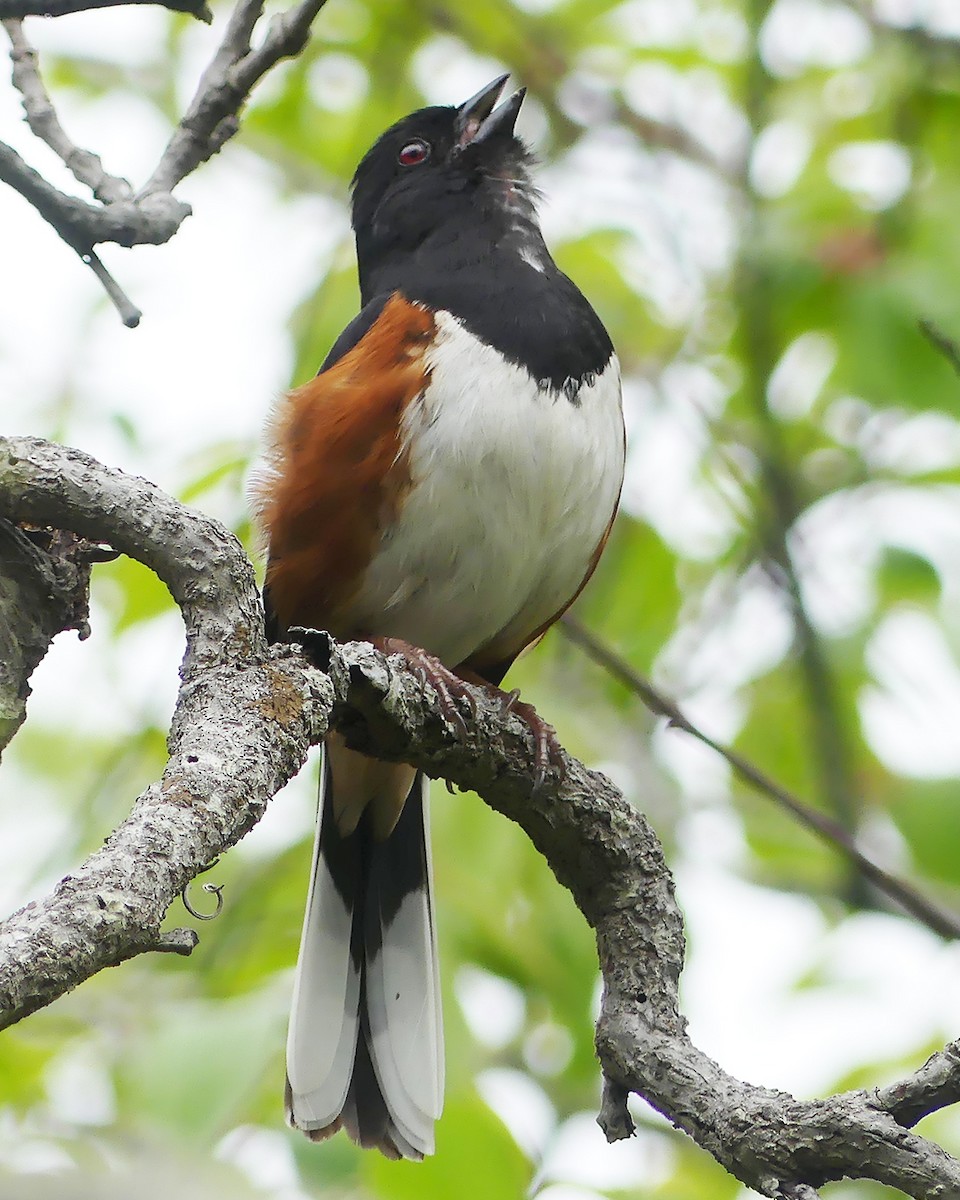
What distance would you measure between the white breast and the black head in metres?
0.64

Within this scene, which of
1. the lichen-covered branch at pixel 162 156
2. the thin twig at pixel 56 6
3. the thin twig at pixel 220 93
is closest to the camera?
the thin twig at pixel 56 6

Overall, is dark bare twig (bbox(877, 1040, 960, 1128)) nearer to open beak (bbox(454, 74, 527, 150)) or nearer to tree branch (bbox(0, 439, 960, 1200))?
tree branch (bbox(0, 439, 960, 1200))

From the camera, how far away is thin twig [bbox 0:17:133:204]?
1950 mm

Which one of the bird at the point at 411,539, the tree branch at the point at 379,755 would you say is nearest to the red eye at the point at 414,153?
the bird at the point at 411,539

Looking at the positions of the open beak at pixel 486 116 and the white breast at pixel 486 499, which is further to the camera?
the open beak at pixel 486 116

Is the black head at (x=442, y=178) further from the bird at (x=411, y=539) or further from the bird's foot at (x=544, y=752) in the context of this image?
the bird's foot at (x=544, y=752)

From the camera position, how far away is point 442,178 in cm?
352

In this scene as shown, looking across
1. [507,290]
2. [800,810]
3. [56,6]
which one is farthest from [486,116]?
[56,6]

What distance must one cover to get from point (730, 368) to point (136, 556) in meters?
2.81

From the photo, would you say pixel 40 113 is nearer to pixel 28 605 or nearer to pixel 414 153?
pixel 28 605

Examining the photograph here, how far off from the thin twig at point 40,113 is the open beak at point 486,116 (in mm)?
1704

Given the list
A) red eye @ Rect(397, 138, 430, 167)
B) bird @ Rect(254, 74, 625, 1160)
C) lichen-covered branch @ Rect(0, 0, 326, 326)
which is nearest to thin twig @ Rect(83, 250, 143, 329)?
lichen-covered branch @ Rect(0, 0, 326, 326)

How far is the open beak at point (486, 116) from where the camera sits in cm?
356

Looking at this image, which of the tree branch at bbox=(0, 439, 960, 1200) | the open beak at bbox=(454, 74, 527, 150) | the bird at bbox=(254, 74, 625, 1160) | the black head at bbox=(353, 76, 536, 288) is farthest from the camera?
the open beak at bbox=(454, 74, 527, 150)
